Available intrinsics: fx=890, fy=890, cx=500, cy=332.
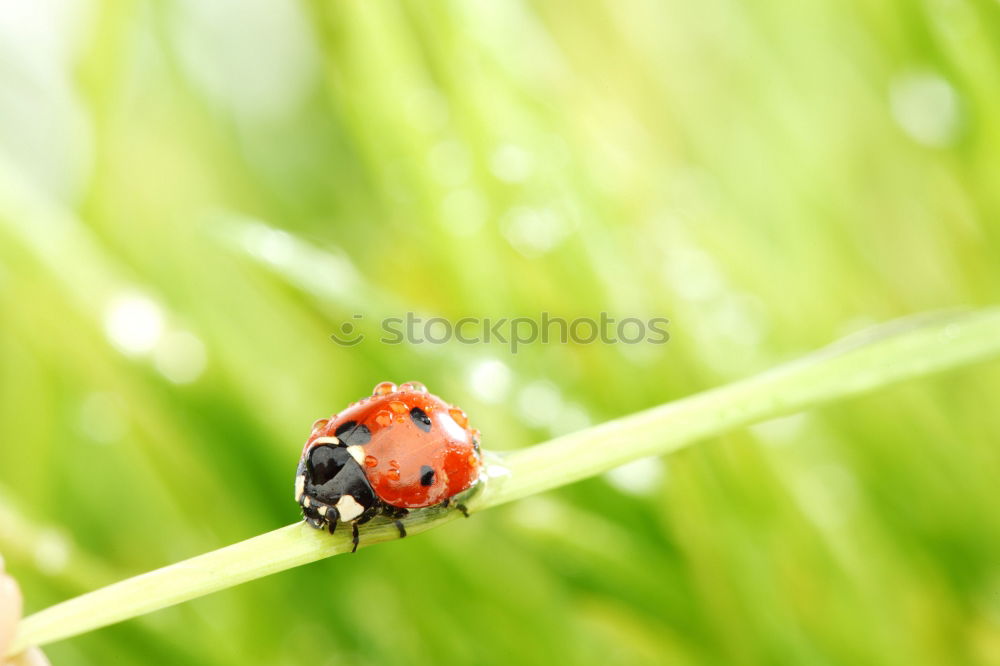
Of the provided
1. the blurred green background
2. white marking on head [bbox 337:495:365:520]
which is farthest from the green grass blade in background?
the blurred green background

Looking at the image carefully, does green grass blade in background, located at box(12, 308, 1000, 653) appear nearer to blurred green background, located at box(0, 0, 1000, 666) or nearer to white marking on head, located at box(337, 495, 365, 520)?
white marking on head, located at box(337, 495, 365, 520)

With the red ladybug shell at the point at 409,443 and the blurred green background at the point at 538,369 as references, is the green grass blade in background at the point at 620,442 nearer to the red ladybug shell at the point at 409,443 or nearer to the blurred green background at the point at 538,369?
the red ladybug shell at the point at 409,443

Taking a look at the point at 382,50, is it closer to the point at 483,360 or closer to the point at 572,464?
the point at 483,360

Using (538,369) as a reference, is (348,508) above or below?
below

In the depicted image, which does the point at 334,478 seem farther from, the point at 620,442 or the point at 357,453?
the point at 620,442

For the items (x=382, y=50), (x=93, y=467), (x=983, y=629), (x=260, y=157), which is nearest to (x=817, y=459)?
(x=983, y=629)

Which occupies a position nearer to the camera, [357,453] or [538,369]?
[357,453]

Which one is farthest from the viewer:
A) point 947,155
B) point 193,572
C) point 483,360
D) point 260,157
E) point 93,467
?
point 260,157

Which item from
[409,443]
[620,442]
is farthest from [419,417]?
[620,442]
